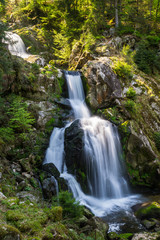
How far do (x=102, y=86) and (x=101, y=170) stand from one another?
7065mm

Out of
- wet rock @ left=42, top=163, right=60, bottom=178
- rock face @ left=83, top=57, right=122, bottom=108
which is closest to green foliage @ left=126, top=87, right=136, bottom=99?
rock face @ left=83, top=57, right=122, bottom=108

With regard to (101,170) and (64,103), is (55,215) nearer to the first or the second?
(101,170)

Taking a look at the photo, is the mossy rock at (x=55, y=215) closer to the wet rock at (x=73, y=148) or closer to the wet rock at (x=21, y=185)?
the wet rock at (x=21, y=185)

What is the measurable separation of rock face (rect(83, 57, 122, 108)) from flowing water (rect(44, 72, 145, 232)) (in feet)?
9.01

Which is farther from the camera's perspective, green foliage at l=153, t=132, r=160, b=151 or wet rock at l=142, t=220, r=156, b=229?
green foliage at l=153, t=132, r=160, b=151

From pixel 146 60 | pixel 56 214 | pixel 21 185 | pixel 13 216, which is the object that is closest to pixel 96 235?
pixel 56 214

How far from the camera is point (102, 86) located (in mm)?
13617

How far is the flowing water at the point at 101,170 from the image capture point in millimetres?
8117

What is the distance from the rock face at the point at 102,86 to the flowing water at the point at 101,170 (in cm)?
275

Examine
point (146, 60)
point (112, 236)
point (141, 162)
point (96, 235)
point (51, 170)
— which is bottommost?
point (141, 162)

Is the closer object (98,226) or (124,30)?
(98,226)

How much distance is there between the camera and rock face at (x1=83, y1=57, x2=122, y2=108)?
13531 mm

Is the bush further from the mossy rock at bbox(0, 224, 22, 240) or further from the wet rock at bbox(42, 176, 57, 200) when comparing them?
the mossy rock at bbox(0, 224, 22, 240)

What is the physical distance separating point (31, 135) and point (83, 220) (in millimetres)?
5131
